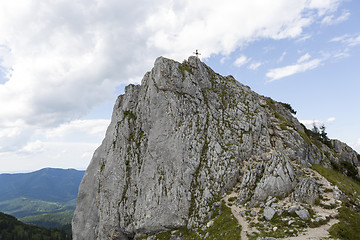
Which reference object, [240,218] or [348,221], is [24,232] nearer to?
[240,218]

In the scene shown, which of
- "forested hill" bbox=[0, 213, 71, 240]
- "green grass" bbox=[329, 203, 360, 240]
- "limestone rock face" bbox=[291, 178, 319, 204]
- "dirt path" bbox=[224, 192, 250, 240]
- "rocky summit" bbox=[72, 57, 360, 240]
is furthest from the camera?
"forested hill" bbox=[0, 213, 71, 240]

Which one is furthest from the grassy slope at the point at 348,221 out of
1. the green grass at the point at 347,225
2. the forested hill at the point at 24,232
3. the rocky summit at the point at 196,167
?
the forested hill at the point at 24,232

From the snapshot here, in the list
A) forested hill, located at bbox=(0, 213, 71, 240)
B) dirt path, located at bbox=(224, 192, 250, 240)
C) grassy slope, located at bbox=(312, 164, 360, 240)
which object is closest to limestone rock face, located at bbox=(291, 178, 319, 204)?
grassy slope, located at bbox=(312, 164, 360, 240)

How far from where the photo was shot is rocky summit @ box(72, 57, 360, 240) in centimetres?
2980

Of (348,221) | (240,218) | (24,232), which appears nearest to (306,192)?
(348,221)

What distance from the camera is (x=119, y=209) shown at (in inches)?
1615

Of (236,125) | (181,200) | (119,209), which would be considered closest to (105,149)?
(119,209)

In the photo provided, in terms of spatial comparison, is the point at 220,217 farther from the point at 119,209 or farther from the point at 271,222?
the point at 119,209

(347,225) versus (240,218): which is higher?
(347,225)

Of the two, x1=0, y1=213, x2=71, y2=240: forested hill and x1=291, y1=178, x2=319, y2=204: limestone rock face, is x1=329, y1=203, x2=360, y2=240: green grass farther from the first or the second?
x1=0, y1=213, x2=71, y2=240: forested hill

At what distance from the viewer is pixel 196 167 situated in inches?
1561

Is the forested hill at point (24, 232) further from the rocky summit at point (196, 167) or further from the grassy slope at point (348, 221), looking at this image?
the grassy slope at point (348, 221)

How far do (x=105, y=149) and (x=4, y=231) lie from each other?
172 metres

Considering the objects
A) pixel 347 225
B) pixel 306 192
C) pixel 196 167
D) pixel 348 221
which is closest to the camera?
pixel 347 225
